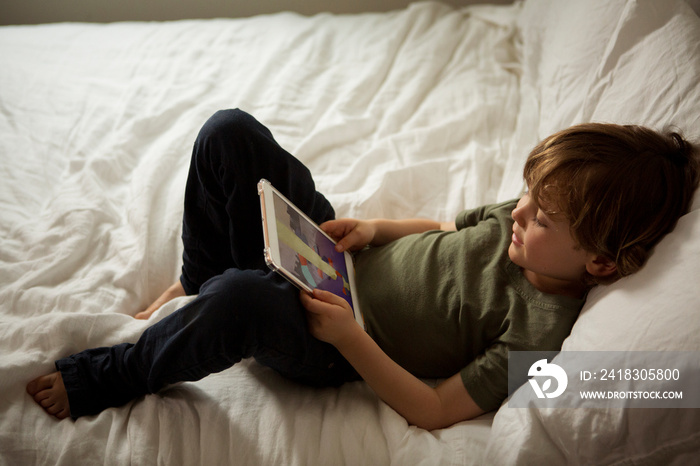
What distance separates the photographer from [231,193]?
34.8 inches

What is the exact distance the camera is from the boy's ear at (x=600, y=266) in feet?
2.44

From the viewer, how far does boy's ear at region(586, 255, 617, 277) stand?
745 millimetres

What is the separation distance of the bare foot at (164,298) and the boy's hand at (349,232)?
0.89 feet

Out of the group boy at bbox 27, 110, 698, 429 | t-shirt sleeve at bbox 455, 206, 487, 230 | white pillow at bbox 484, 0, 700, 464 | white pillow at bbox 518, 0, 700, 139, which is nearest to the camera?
white pillow at bbox 484, 0, 700, 464

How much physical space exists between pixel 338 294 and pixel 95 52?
3.49 ft

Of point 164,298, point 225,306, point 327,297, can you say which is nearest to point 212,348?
point 225,306

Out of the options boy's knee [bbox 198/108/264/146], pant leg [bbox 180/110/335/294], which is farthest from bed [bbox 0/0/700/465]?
boy's knee [bbox 198/108/264/146]

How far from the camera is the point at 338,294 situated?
816 mm

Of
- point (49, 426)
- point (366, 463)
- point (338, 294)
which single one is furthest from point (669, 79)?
point (49, 426)

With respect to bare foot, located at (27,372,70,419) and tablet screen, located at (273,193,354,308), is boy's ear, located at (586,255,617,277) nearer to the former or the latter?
tablet screen, located at (273,193,354,308)

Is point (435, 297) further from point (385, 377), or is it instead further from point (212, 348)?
point (212, 348)

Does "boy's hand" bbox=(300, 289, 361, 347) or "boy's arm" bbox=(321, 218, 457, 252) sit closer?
"boy's hand" bbox=(300, 289, 361, 347)

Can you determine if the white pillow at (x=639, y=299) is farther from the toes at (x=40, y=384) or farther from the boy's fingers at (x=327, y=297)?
the toes at (x=40, y=384)

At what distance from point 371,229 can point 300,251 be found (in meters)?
0.20
